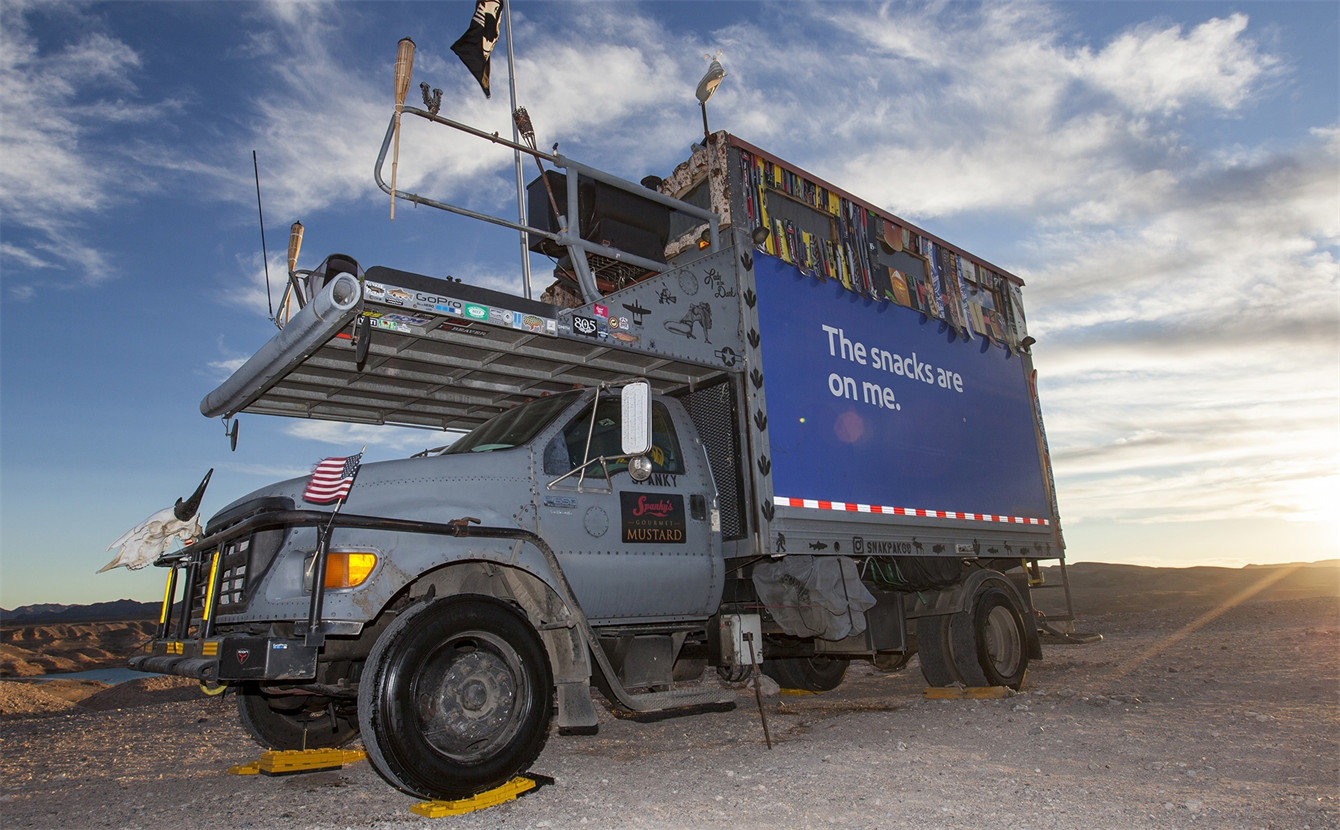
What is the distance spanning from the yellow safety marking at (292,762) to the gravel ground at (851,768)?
81 millimetres

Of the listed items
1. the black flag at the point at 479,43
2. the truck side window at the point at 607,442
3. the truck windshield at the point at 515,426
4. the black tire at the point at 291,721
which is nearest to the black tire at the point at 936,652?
the truck side window at the point at 607,442

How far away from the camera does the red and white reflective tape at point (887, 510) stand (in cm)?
595

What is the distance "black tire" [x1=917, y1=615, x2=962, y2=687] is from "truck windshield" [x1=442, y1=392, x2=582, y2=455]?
4.40 meters

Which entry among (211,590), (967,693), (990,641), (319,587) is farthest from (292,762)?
(990,641)

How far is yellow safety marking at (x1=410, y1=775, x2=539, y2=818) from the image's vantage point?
3695mm

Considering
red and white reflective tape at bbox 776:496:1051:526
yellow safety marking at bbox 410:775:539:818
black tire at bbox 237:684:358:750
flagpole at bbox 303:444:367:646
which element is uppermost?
red and white reflective tape at bbox 776:496:1051:526

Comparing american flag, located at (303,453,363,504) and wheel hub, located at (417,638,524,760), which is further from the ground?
american flag, located at (303,453,363,504)

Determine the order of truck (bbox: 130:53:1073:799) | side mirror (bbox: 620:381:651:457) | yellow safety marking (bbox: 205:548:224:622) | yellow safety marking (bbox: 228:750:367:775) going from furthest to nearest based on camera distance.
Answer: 1. yellow safety marking (bbox: 228:750:367:775)
2. side mirror (bbox: 620:381:651:457)
3. yellow safety marking (bbox: 205:548:224:622)
4. truck (bbox: 130:53:1073:799)

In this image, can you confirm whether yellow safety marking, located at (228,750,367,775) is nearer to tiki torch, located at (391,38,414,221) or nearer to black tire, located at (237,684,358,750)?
black tire, located at (237,684,358,750)

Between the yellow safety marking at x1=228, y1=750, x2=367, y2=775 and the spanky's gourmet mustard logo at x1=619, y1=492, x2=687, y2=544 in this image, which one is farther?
the spanky's gourmet mustard logo at x1=619, y1=492, x2=687, y2=544

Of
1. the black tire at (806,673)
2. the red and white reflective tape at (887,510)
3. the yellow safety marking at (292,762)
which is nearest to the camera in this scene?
the yellow safety marking at (292,762)

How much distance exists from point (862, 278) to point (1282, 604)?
49.9 ft

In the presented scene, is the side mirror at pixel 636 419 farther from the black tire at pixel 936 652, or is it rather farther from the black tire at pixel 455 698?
the black tire at pixel 936 652

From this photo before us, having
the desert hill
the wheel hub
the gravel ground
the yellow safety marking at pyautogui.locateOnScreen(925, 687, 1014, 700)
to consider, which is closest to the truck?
the wheel hub
